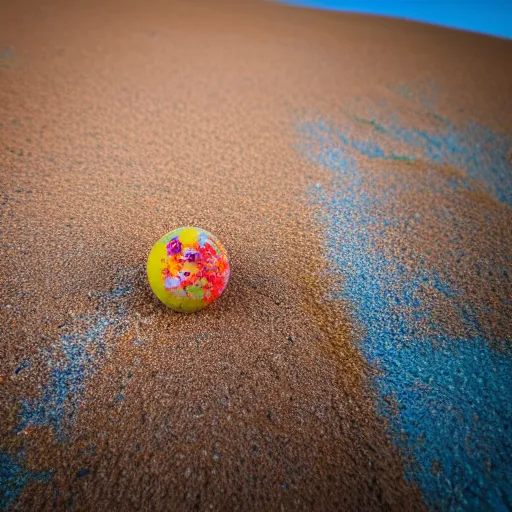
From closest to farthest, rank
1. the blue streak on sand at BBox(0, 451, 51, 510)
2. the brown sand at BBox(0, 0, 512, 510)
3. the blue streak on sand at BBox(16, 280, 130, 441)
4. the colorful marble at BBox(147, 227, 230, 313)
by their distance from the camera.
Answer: the blue streak on sand at BBox(0, 451, 51, 510), the brown sand at BBox(0, 0, 512, 510), the blue streak on sand at BBox(16, 280, 130, 441), the colorful marble at BBox(147, 227, 230, 313)

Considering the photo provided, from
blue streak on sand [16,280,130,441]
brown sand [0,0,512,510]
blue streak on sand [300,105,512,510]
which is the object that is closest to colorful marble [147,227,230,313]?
brown sand [0,0,512,510]

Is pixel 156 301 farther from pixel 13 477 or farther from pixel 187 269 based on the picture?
pixel 13 477

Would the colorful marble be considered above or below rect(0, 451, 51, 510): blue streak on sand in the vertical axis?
above

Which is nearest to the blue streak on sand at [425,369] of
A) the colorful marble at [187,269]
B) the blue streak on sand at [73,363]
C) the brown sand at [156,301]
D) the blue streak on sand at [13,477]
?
the brown sand at [156,301]

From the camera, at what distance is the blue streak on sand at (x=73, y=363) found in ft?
5.62

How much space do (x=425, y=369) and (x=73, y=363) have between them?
1.94 meters

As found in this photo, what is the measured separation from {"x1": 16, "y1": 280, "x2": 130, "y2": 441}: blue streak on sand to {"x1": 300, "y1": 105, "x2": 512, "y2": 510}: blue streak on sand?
4.75ft

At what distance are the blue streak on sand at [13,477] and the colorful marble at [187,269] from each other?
37.4 inches

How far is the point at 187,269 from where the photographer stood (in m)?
1.94

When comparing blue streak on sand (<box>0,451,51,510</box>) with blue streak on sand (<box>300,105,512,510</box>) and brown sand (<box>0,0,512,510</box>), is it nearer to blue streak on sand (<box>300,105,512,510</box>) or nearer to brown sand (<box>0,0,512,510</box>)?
brown sand (<box>0,0,512,510</box>)

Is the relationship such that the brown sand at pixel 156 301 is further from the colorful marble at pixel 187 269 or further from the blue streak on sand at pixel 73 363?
the colorful marble at pixel 187 269

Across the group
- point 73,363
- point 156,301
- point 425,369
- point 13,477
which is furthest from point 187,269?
point 425,369

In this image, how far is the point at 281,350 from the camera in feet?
6.77

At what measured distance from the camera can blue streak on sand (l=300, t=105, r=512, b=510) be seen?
1.64 m
